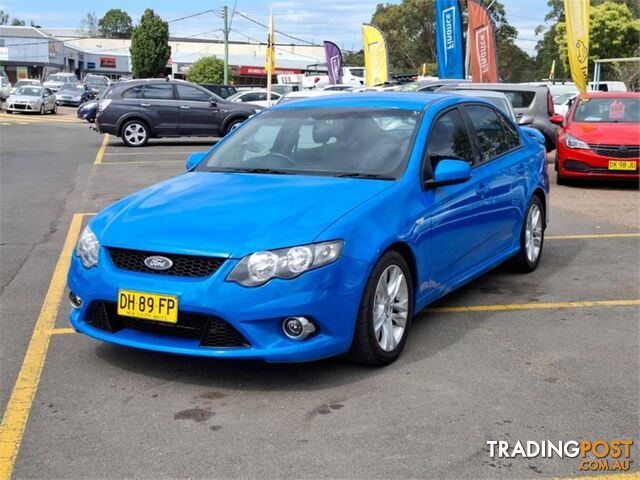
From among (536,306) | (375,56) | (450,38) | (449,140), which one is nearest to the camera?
(449,140)

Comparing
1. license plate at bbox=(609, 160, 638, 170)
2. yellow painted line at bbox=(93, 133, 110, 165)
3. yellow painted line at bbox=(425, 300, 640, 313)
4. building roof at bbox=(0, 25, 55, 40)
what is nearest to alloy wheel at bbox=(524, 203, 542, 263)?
yellow painted line at bbox=(425, 300, 640, 313)

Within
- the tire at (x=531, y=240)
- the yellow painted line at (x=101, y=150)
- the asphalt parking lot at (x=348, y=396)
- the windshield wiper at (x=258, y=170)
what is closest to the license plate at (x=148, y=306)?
the asphalt parking lot at (x=348, y=396)

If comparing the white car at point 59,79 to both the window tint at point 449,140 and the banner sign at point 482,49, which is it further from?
the window tint at point 449,140

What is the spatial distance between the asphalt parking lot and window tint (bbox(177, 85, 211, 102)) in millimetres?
14210

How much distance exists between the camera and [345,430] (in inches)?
152

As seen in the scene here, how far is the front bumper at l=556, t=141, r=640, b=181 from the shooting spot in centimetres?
1257

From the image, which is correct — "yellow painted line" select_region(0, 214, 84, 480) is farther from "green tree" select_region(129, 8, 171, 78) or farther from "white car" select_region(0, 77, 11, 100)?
"green tree" select_region(129, 8, 171, 78)

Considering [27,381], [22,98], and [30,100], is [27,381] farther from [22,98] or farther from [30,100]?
[22,98]

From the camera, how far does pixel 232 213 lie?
4.61 meters

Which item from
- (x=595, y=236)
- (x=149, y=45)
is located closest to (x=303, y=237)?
(x=595, y=236)

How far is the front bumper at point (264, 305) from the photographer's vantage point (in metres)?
4.18

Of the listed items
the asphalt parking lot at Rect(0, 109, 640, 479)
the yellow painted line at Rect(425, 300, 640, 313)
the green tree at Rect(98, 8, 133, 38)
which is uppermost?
the green tree at Rect(98, 8, 133, 38)

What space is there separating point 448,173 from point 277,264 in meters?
1.50

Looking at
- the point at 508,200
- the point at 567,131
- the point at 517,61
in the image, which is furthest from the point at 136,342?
the point at 517,61
